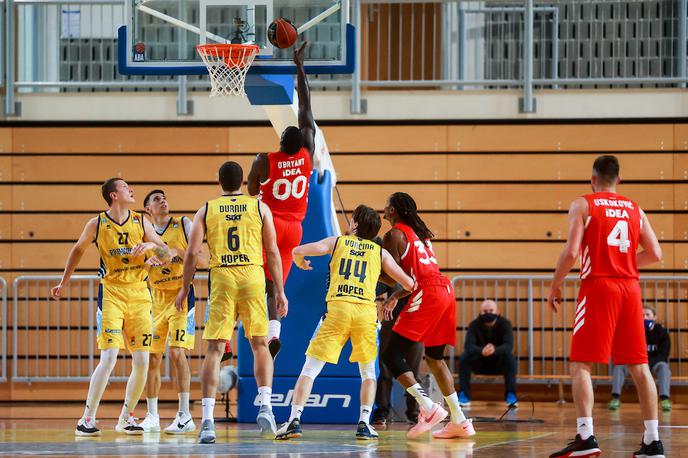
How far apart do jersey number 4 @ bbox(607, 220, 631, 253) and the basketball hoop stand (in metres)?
3.29

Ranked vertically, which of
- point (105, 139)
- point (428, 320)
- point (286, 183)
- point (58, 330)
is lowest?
point (58, 330)

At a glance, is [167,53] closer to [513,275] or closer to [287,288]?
[287,288]

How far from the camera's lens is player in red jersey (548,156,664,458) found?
6312 mm

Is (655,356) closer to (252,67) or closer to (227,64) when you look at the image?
(252,67)

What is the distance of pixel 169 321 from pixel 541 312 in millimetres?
6042

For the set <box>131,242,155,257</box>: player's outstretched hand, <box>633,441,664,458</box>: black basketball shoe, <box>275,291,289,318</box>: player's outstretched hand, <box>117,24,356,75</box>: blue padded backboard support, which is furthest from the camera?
<box>117,24,356,75</box>: blue padded backboard support

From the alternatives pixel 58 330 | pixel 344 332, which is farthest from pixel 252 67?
Answer: pixel 58 330

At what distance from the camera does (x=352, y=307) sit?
7.70 m

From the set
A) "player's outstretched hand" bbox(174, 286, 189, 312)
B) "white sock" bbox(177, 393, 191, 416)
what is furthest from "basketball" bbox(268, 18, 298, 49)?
"white sock" bbox(177, 393, 191, 416)

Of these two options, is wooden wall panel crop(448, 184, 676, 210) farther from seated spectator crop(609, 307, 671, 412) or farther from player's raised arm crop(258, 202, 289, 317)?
player's raised arm crop(258, 202, 289, 317)

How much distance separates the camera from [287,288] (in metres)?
9.59

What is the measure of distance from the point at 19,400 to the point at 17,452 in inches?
272

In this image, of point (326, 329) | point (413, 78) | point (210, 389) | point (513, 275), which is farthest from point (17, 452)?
point (413, 78)

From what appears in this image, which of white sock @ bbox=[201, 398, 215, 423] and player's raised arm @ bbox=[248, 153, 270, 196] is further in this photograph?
player's raised arm @ bbox=[248, 153, 270, 196]
